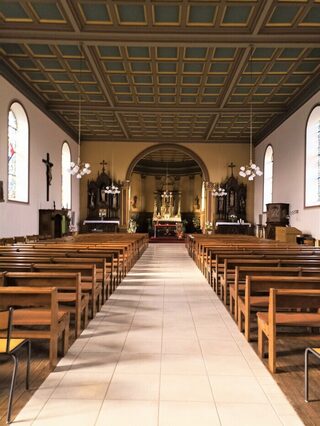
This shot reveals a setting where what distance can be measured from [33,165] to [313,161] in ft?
35.2

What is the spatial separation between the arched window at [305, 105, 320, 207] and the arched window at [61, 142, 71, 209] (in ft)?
39.1

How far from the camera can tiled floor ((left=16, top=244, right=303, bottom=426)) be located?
3004 millimetres

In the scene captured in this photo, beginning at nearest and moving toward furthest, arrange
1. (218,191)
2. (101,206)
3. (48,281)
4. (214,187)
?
(48,281), (218,191), (101,206), (214,187)

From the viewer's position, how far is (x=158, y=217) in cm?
2980

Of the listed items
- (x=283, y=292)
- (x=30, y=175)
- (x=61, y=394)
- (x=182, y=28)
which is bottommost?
(x=61, y=394)

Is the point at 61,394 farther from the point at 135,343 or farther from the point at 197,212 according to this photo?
the point at 197,212

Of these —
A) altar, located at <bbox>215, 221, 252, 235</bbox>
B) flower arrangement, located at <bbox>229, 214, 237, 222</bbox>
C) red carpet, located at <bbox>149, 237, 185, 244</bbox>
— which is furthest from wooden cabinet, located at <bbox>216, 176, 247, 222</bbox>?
red carpet, located at <bbox>149, 237, 185, 244</bbox>

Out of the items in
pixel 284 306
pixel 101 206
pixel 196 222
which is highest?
pixel 101 206

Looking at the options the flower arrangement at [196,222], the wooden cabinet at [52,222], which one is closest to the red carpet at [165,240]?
the flower arrangement at [196,222]

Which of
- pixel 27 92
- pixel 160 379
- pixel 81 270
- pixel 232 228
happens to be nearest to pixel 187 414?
pixel 160 379

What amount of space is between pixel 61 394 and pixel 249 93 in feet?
48.0

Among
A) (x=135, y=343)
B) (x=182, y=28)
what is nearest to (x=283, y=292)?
(x=135, y=343)

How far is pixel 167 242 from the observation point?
84.3 feet

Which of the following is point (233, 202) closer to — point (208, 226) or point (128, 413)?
point (208, 226)
